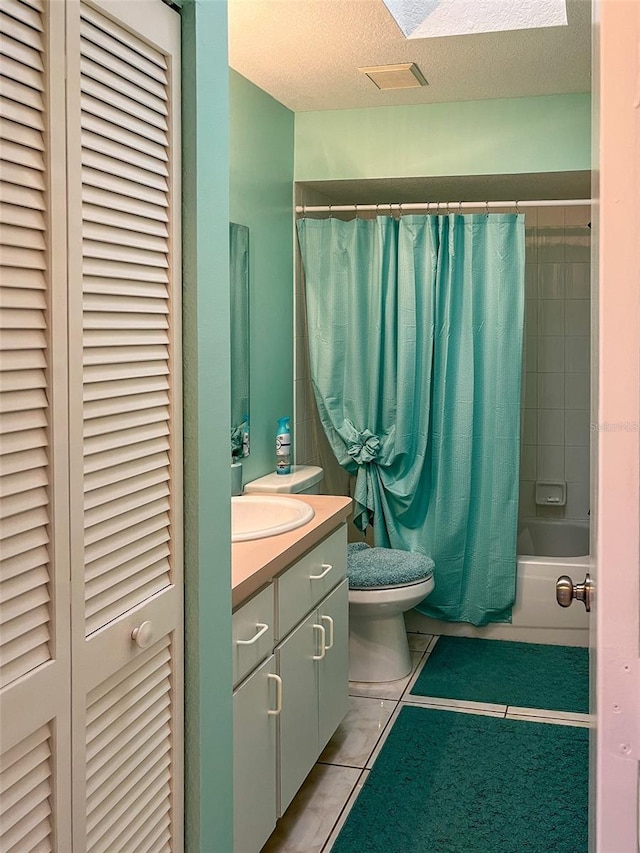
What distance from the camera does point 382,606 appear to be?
3525 mm

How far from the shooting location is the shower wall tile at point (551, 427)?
4.84 metres

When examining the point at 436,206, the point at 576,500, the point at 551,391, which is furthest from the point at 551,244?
the point at 576,500

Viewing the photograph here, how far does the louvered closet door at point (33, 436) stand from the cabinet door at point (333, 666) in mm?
1528

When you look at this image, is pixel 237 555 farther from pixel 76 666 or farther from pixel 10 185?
pixel 10 185

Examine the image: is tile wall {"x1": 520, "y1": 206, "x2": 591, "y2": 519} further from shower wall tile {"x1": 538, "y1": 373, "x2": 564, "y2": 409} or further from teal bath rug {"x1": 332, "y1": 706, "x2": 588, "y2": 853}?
teal bath rug {"x1": 332, "y1": 706, "x2": 588, "y2": 853}

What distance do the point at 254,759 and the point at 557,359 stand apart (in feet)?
10.4

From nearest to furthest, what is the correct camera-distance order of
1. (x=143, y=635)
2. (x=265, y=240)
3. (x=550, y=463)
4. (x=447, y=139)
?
(x=143, y=635), (x=265, y=240), (x=447, y=139), (x=550, y=463)

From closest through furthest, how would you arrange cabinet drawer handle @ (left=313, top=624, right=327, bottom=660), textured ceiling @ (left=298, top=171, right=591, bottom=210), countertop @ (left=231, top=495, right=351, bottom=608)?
countertop @ (left=231, top=495, right=351, bottom=608) → cabinet drawer handle @ (left=313, top=624, right=327, bottom=660) → textured ceiling @ (left=298, top=171, right=591, bottom=210)

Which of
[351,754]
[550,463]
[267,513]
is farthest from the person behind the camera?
[550,463]

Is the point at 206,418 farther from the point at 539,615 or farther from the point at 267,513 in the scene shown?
the point at 539,615

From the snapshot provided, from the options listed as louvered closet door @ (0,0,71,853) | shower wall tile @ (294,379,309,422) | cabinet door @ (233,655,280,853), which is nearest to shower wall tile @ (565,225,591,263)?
shower wall tile @ (294,379,309,422)

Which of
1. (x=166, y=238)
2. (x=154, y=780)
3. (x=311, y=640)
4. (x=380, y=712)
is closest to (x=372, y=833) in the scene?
(x=311, y=640)

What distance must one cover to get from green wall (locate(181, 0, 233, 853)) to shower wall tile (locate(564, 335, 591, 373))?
3.33 meters

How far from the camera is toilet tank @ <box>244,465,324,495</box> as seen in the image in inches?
134
